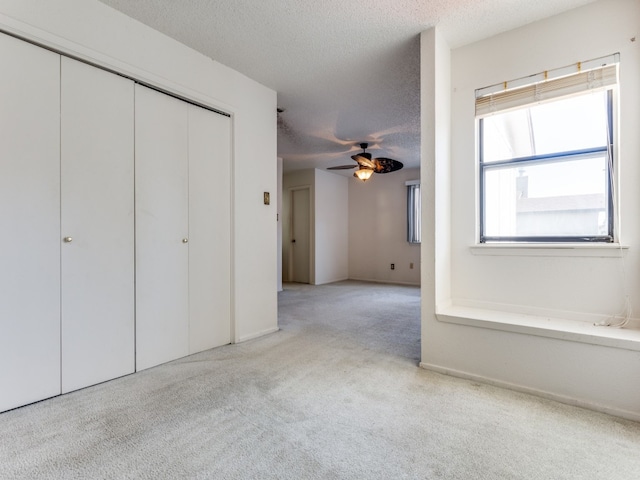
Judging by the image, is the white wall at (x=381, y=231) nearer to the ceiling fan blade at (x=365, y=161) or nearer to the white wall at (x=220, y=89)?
the ceiling fan blade at (x=365, y=161)

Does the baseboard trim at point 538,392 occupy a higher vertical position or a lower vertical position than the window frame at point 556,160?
A: lower

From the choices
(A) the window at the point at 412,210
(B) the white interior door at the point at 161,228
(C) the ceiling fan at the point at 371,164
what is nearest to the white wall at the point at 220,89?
(B) the white interior door at the point at 161,228

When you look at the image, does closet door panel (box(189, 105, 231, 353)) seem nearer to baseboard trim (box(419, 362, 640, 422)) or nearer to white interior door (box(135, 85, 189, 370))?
white interior door (box(135, 85, 189, 370))

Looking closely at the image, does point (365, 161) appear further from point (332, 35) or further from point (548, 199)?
point (548, 199)

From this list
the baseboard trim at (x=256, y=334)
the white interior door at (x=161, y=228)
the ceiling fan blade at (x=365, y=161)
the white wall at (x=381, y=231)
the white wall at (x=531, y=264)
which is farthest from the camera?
the white wall at (x=381, y=231)

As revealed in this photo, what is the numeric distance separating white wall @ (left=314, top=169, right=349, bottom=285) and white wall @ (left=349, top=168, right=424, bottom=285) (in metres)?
0.17

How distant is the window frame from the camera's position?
1993mm

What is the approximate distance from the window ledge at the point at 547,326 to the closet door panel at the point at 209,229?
180 cm

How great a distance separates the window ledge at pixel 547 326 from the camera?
1725 millimetres

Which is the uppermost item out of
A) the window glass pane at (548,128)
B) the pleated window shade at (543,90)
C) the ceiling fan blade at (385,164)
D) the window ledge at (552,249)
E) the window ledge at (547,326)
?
the ceiling fan blade at (385,164)

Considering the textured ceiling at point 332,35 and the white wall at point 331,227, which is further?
the white wall at point 331,227

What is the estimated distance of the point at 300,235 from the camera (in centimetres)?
694

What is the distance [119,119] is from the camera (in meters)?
2.12

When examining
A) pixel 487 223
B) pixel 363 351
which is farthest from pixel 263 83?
pixel 363 351
